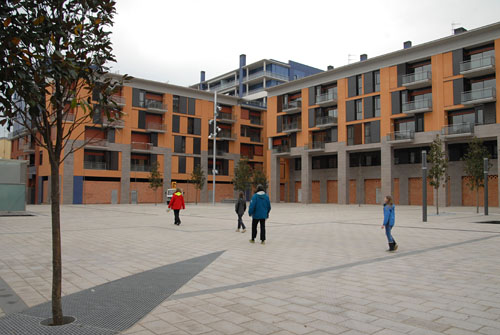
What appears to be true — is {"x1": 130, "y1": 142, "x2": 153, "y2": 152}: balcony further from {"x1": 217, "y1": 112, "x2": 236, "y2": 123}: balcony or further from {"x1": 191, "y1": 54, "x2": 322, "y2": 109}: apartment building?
{"x1": 191, "y1": 54, "x2": 322, "y2": 109}: apartment building

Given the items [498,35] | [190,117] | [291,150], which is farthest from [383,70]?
[190,117]

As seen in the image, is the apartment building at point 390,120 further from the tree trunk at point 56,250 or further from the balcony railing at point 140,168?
the tree trunk at point 56,250

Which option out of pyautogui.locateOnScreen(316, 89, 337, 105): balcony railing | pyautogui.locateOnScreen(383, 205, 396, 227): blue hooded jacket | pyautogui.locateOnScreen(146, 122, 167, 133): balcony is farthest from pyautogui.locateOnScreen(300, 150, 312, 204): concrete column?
pyautogui.locateOnScreen(383, 205, 396, 227): blue hooded jacket

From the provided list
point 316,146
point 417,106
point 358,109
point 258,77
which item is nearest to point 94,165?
point 316,146

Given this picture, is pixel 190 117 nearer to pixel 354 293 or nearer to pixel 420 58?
pixel 420 58

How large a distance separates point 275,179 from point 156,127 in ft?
54.8

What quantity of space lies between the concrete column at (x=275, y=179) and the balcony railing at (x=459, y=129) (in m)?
22.2

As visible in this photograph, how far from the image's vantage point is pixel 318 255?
28.3 ft

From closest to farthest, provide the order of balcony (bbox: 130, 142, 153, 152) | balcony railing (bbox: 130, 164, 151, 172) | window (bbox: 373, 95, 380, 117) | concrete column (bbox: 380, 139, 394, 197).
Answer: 1. concrete column (bbox: 380, 139, 394, 197)
2. window (bbox: 373, 95, 380, 117)
3. balcony (bbox: 130, 142, 153, 152)
4. balcony railing (bbox: 130, 164, 151, 172)

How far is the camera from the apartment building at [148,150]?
43312 mm

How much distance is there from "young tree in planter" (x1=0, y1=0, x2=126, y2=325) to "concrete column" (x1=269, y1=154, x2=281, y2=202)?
48688 millimetres

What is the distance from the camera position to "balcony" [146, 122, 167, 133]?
48.4m

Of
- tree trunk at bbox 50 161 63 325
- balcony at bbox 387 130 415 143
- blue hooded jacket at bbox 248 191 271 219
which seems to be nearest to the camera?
tree trunk at bbox 50 161 63 325

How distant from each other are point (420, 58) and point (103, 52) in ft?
130
